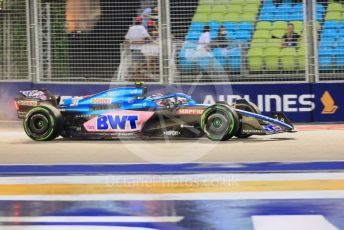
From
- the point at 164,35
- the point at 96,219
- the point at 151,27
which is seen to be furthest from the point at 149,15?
the point at 96,219

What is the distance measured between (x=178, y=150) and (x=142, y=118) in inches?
41.8

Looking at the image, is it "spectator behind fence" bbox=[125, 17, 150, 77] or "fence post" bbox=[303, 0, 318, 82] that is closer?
"fence post" bbox=[303, 0, 318, 82]

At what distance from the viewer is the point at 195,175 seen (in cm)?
693

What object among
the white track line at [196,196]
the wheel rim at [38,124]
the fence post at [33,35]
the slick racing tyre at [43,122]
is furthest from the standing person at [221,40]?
the white track line at [196,196]

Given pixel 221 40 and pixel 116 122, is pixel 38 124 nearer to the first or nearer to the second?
pixel 116 122

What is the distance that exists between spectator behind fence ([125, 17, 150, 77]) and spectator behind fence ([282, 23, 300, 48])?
2922mm

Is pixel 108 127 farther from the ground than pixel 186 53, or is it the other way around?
pixel 186 53

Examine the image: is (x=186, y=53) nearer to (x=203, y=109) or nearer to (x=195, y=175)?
(x=203, y=109)

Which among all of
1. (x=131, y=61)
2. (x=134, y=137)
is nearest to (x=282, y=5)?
(x=131, y=61)

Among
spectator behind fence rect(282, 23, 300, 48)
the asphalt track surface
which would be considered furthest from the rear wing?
spectator behind fence rect(282, 23, 300, 48)

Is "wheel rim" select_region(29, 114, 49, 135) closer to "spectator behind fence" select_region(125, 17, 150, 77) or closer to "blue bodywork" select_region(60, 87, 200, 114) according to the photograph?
"blue bodywork" select_region(60, 87, 200, 114)

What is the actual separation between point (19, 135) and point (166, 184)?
224 inches

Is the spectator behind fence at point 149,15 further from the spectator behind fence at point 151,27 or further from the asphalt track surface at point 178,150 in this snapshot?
the asphalt track surface at point 178,150

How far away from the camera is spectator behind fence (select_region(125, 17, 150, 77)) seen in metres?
13.5
